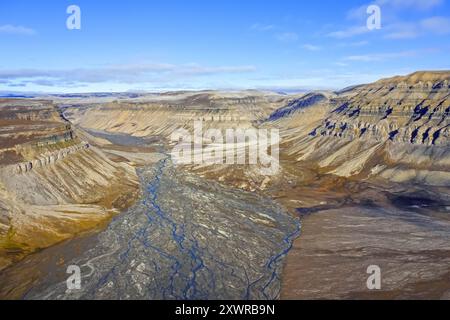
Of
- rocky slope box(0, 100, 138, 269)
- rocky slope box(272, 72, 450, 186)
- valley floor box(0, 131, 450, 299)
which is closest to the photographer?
valley floor box(0, 131, 450, 299)

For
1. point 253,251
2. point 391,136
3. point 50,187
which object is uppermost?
point 391,136

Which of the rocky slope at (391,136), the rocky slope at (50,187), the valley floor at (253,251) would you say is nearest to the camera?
the valley floor at (253,251)

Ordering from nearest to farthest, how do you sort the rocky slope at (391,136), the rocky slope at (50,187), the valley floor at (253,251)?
the valley floor at (253,251) < the rocky slope at (50,187) < the rocky slope at (391,136)

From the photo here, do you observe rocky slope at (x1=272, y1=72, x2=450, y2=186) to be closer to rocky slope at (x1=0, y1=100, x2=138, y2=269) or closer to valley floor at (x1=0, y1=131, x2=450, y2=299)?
valley floor at (x1=0, y1=131, x2=450, y2=299)

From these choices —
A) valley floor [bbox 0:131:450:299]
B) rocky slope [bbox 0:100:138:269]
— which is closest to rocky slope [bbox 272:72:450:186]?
valley floor [bbox 0:131:450:299]

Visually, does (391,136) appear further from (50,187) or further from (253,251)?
(50,187)

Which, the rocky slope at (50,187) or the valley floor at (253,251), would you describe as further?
the rocky slope at (50,187)

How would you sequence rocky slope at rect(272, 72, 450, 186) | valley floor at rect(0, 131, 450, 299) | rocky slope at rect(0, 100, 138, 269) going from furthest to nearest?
1. rocky slope at rect(272, 72, 450, 186)
2. rocky slope at rect(0, 100, 138, 269)
3. valley floor at rect(0, 131, 450, 299)

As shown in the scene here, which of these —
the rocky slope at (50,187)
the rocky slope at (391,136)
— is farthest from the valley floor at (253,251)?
the rocky slope at (391,136)

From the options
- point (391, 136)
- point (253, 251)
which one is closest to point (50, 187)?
point (253, 251)

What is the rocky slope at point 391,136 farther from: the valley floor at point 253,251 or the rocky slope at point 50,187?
the rocky slope at point 50,187

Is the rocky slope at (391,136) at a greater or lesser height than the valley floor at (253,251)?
greater
